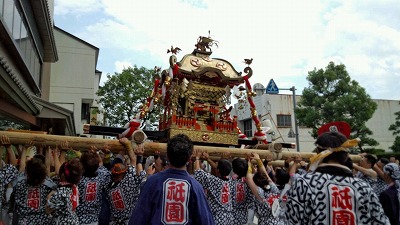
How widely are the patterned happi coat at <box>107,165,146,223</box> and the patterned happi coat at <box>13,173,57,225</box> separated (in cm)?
64

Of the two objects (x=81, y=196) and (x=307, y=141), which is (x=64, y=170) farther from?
(x=307, y=141)

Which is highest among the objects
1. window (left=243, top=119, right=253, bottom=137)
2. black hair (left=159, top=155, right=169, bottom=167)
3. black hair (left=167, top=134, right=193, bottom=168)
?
window (left=243, top=119, right=253, bottom=137)

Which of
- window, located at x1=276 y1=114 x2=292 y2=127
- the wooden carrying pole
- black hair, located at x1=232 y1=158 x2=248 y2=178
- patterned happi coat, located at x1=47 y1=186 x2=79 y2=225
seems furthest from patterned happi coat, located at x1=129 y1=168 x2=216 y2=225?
window, located at x1=276 y1=114 x2=292 y2=127

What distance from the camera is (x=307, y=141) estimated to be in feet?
88.1

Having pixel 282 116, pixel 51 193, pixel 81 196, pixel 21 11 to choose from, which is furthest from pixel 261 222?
pixel 282 116

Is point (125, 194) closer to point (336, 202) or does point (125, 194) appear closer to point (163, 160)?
point (163, 160)

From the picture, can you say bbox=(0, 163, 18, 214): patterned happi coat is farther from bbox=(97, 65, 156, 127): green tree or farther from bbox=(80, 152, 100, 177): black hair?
bbox=(97, 65, 156, 127): green tree

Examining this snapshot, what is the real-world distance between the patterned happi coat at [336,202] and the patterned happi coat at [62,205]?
7.44ft

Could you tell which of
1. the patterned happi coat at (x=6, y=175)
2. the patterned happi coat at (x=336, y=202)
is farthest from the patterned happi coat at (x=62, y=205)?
the patterned happi coat at (x=336, y=202)

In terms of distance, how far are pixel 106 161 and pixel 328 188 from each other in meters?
4.18

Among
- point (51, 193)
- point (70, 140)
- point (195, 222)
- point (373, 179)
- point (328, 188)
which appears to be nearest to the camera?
point (328, 188)

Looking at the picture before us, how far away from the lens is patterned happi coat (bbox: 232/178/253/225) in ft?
16.1

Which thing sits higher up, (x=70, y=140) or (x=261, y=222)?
(x=70, y=140)

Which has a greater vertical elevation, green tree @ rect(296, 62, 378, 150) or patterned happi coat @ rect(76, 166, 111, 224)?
green tree @ rect(296, 62, 378, 150)
